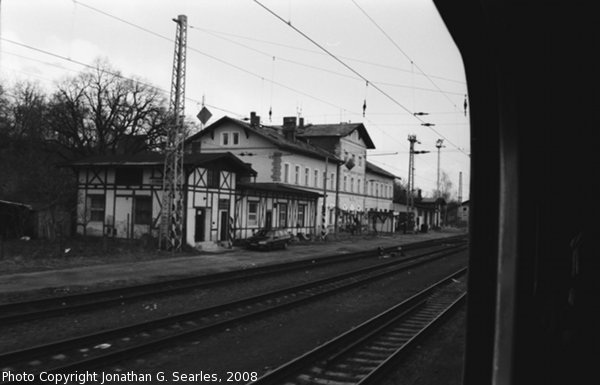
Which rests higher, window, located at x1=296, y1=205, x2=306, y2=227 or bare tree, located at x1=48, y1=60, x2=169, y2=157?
bare tree, located at x1=48, y1=60, x2=169, y2=157

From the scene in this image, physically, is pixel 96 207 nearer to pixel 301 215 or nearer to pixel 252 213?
pixel 252 213

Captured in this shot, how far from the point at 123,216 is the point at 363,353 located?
23.0 metres

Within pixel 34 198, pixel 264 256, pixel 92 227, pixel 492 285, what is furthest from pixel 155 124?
pixel 492 285

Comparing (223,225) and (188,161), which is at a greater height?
(188,161)

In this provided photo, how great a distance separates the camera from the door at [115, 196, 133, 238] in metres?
28.2

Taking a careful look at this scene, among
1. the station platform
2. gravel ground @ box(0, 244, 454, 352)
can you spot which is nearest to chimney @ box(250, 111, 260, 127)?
the station platform

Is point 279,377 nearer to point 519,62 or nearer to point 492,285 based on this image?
point 492,285

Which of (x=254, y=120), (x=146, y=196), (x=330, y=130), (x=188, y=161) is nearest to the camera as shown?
(x=188, y=161)

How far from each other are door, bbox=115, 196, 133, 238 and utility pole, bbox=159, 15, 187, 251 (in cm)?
433

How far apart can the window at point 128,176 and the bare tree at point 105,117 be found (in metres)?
20.0

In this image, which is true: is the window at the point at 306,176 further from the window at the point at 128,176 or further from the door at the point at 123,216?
the door at the point at 123,216

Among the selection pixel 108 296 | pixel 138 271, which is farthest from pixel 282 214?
pixel 108 296

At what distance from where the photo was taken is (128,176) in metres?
28.4

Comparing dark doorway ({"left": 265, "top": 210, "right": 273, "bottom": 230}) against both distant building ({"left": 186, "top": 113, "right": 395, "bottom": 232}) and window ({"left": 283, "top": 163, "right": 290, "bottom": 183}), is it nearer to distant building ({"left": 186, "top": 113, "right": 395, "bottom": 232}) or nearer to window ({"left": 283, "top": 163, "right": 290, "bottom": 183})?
distant building ({"left": 186, "top": 113, "right": 395, "bottom": 232})
